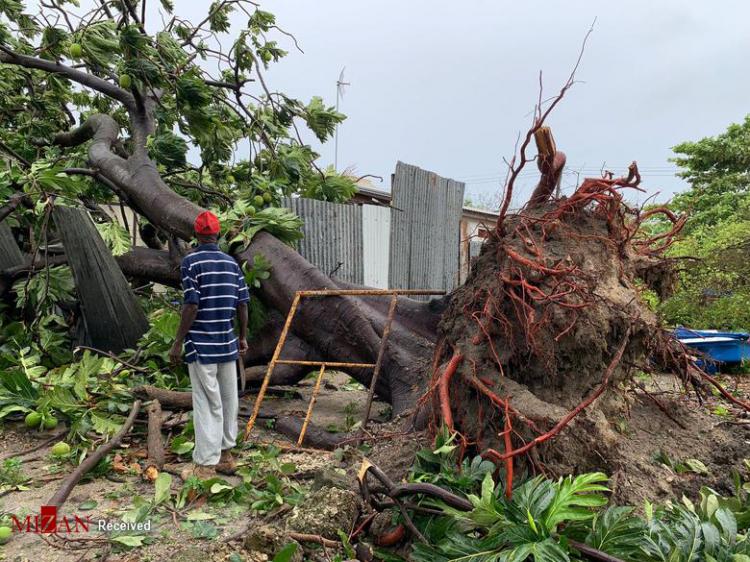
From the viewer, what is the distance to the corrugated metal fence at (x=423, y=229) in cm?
758

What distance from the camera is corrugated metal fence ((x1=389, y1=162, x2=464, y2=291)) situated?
298 inches

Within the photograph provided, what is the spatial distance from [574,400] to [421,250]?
5.11 m

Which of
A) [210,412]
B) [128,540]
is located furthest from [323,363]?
[128,540]

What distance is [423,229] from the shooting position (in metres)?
7.94

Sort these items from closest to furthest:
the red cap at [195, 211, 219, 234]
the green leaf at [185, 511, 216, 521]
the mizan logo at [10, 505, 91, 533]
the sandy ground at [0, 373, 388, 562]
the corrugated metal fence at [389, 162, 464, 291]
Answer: the sandy ground at [0, 373, 388, 562], the mizan logo at [10, 505, 91, 533], the green leaf at [185, 511, 216, 521], the red cap at [195, 211, 219, 234], the corrugated metal fence at [389, 162, 464, 291]

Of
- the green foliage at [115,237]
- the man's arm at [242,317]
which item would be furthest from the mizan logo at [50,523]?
the green foliage at [115,237]

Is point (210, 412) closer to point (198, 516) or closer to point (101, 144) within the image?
point (198, 516)

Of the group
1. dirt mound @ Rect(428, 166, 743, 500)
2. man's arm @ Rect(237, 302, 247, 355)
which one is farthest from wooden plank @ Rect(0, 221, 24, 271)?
dirt mound @ Rect(428, 166, 743, 500)

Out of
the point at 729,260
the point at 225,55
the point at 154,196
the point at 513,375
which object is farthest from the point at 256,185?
the point at 729,260

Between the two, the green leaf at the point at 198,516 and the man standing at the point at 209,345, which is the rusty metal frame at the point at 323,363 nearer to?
the man standing at the point at 209,345

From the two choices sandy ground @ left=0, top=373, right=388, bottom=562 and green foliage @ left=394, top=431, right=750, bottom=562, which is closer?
green foliage @ left=394, top=431, right=750, bottom=562

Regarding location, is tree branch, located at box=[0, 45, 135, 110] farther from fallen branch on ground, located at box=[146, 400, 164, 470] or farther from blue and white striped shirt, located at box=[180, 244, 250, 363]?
fallen branch on ground, located at box=[146, 400, 164, 470]

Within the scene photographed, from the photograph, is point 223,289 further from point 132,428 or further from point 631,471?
point 631,471

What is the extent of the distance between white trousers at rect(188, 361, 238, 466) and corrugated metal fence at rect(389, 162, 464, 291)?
404 cm
